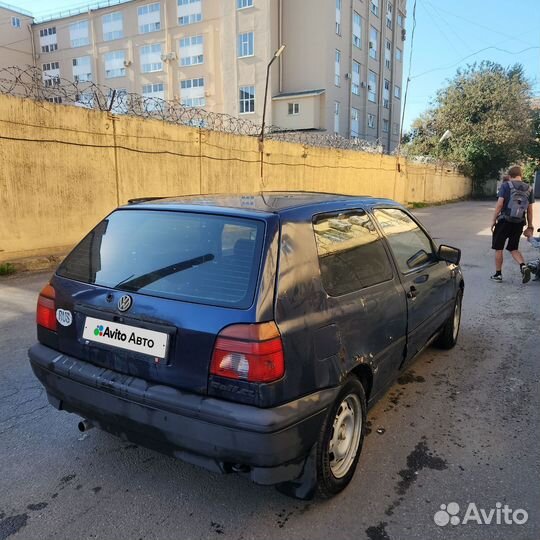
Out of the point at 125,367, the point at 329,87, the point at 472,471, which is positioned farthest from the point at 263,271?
the point at 329,87

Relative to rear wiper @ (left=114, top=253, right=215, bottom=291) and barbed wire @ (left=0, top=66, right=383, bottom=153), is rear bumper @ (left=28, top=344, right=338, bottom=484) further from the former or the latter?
barbed wire @ (left=0, top=66, right=383, bottom=153)

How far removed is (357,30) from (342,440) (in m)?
48.1

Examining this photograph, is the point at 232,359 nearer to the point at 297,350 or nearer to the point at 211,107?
the point at 297,350

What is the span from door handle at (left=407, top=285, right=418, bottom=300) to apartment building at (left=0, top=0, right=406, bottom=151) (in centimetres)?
3870

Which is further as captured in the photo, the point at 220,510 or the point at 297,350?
the point at 220,510

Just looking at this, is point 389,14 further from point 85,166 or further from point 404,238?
point 404,238

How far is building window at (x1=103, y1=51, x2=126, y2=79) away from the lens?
48.6 m

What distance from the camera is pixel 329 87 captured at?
40375mm

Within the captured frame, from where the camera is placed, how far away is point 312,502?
2373 millimetres

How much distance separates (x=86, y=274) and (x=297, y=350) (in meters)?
1.30

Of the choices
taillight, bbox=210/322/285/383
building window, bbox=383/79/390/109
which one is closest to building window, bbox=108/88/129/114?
taillight, bbox=210/322/285/383

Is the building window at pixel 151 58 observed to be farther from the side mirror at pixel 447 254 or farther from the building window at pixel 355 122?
the side mirror at pixel 447 254

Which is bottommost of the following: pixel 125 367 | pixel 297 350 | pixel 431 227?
pixel 431 227

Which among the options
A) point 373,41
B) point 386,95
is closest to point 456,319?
point 373,41
